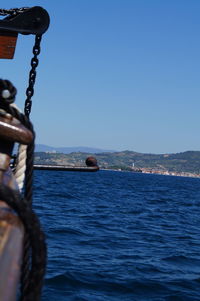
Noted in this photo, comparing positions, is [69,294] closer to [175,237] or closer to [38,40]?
[38,40]

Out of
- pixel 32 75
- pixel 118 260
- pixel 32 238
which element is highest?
pixel 32 75

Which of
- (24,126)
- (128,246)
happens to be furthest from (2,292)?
(128,246)

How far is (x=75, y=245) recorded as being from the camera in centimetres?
1379

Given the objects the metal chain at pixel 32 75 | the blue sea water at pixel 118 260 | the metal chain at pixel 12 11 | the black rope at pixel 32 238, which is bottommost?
the blue sea water at pixel 118 260

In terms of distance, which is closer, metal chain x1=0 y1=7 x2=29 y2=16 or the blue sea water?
metal chain x1=0 y1=7 x2=29 y2=16

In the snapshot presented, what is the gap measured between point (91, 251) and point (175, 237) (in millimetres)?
6061

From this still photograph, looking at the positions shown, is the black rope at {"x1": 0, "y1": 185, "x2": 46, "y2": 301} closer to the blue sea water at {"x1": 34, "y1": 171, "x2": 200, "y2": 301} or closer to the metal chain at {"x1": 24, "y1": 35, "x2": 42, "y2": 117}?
the metal chain at {"x1": 24, "y1": 35, "x2": 42, "y2": 117}

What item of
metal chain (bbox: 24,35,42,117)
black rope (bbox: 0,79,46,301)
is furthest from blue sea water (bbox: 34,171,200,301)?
black rope (bbox: 0,79,46,301)

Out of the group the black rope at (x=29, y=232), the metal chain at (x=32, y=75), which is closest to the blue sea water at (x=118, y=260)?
the metal chain at (x=32, y=75)

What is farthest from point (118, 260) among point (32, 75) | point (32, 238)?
point (32, 238)

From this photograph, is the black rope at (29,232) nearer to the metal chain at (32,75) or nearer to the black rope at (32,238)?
the black rope at (32,238)

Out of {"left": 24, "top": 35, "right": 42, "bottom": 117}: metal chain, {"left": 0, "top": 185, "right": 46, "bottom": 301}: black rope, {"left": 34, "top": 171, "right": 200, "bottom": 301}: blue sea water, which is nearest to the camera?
{"left": 0, "top": 185, "right": 46, "bottom": 301}: black rope

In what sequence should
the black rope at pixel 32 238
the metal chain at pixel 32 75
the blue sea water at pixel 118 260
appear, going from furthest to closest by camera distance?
the blue sea water at pixel 118 260, the metal chain at pixel 32 75, the black rope at pixel 32 238

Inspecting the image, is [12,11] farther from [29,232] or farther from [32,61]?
[29,232]
